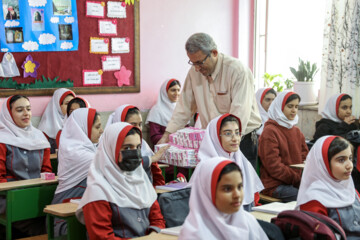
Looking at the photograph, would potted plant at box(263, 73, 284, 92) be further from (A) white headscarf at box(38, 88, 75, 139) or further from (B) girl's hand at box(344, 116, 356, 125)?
(A) white headscarf at box(38, 88, 75, 139)

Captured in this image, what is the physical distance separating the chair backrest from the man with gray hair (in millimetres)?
1166

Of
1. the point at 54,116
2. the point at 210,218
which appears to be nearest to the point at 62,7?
the point at 54,116

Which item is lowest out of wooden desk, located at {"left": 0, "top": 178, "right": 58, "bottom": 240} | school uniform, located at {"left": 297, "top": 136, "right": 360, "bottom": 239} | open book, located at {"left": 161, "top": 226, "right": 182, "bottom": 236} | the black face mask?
wooden desk, located at {"left": 0, "top": 178, "right": 58, "bottom": 240}

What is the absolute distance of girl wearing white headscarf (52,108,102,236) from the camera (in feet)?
12.5

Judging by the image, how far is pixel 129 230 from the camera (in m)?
2.90

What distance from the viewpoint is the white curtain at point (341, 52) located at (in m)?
5.73

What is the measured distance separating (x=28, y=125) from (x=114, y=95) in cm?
181

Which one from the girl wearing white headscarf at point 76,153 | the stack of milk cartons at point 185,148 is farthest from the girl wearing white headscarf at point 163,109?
the girl wearing white headscarf at point 76,153

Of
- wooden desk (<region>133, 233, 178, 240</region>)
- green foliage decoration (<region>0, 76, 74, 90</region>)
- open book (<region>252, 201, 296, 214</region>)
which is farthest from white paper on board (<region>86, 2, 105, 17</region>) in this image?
wooden desk (<region>133, 233, 178, 240</region>)

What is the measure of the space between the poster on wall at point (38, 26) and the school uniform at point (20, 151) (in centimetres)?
114

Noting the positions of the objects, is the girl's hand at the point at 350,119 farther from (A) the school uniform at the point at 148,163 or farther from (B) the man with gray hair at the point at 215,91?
(A) the school uniform at the point at 148,163

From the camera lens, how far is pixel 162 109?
646 centimetres

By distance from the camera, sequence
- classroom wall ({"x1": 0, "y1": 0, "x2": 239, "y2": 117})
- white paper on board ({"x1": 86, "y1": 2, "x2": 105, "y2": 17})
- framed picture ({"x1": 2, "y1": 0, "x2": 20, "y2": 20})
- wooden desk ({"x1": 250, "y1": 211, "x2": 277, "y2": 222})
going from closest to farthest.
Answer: wooden desk ({"x1": 250, "y1": 211, "x2": 277, "y2": 222}), framed picture ({"x1": 2, "y1": 0, "x2": 20, "y2": 20}), white paper on board ({"x1": 86, "y1": 2, "x2": 105, "y2": 17}), classroom wall ({"x1": 0, "y1": 0, "x2": 239, "y2": 117})

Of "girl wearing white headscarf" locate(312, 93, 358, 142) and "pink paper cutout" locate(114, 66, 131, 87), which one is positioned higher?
"pink paper cutout" locate(114, 66, 131, 87)
